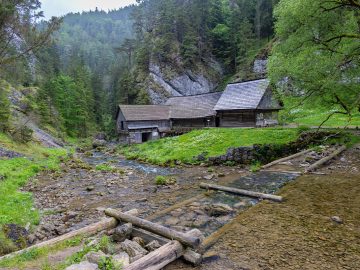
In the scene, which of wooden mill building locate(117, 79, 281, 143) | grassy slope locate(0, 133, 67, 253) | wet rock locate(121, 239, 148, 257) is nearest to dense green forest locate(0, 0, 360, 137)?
grassy slope locate(0, 133, 67, 253)

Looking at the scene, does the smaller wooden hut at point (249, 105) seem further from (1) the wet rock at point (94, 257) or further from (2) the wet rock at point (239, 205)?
(1) the wet rock at point (94, 257)

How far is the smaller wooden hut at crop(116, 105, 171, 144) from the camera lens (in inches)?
1709

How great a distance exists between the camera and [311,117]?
33125mm

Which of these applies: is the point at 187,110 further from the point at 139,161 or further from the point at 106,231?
the point at 106,231

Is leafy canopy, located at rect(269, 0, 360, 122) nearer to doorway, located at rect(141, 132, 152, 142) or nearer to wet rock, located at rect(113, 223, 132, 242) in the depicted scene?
wet rock, located at rect(113, 223, 132, 242)

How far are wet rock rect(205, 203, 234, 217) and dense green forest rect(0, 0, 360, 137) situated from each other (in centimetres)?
973

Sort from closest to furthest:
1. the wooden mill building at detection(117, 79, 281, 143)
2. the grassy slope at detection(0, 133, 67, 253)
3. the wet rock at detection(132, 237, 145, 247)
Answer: the wet rock at detection(132, 237, 145, 247)
the grassy slope at detection(0, 133, 67, 253)
the wooden mill building at detection(117, 79, 281, 143)

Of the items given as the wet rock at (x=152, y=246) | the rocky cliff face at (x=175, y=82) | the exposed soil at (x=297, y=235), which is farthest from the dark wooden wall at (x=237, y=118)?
the wet rock at (x=152, y=246)

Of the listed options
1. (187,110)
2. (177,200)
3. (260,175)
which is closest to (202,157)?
(260,175)

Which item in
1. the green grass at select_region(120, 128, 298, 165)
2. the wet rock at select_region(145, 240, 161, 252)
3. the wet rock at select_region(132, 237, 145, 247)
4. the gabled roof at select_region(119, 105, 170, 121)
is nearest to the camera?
the wet rock at select_region(145, 240, 161, 252)

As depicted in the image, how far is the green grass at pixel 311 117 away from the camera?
1850 centimetres

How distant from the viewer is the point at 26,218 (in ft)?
34.2

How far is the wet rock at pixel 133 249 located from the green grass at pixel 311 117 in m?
15.3

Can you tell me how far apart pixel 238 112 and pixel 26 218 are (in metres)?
28.7
